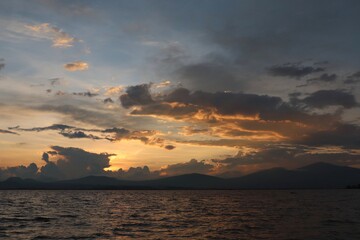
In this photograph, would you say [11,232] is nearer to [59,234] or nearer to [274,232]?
[59,234]

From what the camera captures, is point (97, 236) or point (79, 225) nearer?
point (97, 236)

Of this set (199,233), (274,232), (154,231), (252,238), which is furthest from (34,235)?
(274,232)

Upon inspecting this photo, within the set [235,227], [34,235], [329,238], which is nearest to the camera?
[329,238]

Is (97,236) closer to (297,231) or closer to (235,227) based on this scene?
(235,227)

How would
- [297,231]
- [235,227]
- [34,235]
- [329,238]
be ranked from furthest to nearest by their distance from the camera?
[235,227], [297,231], [34,235], [329,238]

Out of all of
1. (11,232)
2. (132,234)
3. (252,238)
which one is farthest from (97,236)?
(252,238)

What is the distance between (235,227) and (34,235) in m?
28.2

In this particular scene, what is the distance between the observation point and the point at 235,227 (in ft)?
187

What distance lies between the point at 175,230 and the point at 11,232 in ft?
71.3

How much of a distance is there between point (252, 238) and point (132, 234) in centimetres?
1511

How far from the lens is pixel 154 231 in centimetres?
5200

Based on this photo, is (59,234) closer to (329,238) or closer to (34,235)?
(34,235)

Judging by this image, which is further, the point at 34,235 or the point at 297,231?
the point at 297,231

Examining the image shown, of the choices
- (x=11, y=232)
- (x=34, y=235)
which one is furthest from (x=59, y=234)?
(x=11, y=232)
